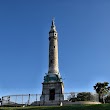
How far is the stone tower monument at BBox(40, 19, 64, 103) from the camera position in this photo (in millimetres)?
48406

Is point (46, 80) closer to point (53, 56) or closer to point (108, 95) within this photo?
point (53, 56)

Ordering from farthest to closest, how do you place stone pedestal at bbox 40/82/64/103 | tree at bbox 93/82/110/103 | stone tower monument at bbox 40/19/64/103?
tree at bbox 93/82/110/103 → stone tower monument at bbox 40/19/64/103 → stone pedestal at bbox 40/82/64/103

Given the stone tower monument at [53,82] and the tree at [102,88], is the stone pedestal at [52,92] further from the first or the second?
the tree at [102,88]

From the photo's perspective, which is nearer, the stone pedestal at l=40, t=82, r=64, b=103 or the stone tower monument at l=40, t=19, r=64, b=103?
the stone pedestal at l=40, t=82, r=64, b=103

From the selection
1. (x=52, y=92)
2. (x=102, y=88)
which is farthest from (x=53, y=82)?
(x=102, y=88)

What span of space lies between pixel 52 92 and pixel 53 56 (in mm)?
8088

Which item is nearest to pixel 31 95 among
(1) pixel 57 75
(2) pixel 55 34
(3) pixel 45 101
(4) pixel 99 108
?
(3) pixel 45 101

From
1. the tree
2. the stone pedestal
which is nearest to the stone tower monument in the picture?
the stone pedestal

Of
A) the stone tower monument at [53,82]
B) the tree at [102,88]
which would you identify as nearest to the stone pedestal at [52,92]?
the stone tower monument at [53,82]

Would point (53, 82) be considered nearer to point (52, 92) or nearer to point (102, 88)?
point (52, 92)

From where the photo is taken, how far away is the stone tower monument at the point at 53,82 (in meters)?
48.4

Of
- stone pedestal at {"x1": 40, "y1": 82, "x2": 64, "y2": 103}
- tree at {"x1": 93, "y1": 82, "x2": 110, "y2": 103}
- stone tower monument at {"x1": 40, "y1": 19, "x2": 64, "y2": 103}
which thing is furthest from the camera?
tree at {"x1": 93, "y1": 82, "x2": 110, "y2": 103}

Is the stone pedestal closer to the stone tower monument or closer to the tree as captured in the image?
the stone tower monument

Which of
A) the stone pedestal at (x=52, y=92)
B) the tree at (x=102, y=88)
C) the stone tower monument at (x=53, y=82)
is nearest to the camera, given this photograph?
the stone pedestal at (x=52, y=92)
